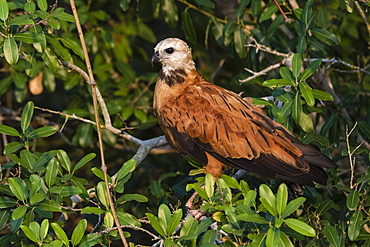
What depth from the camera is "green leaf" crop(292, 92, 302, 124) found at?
11.6 ft

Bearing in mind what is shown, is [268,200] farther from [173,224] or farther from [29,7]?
[29,7]

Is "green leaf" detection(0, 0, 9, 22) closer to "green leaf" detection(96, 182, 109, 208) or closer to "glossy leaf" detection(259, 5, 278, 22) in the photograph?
"green leaf" detection(96, 182, 109, 208)

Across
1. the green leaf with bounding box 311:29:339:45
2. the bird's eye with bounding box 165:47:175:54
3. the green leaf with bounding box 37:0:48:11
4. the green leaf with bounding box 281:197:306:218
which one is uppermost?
the green leaf with bounding box 37:0:48:11

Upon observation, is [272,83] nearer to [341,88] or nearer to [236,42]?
[236,42]

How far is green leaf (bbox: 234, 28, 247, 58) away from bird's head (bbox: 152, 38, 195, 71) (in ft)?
1.76

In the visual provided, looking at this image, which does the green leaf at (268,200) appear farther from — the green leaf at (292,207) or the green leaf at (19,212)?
the green leaf at (19,212)

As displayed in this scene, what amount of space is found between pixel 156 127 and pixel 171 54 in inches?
59.8

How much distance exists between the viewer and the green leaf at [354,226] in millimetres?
3268

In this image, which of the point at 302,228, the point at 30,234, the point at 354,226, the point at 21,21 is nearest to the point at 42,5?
the point at 21,21

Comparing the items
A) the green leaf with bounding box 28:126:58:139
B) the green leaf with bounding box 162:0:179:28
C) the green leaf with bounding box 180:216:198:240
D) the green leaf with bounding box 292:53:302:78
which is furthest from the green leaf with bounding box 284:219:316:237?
the green leaf with bounding box 162:0:179:28

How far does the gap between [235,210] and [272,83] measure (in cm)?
118

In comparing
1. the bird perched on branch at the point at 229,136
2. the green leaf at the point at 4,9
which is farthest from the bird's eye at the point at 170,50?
the green leaf at the point at 4,9

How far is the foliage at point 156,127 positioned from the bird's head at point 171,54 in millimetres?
476

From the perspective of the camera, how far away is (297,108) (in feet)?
11.7
